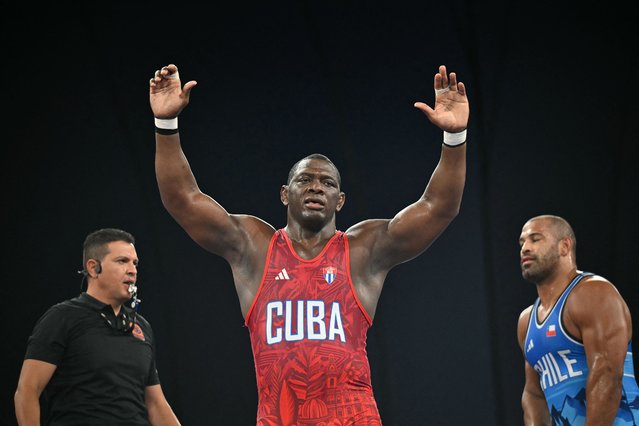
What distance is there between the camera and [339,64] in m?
5.23

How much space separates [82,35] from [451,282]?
2.87 metres

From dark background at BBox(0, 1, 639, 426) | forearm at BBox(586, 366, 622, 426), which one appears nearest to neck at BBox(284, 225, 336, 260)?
forearm at BBox(586, 366, 622, 426)

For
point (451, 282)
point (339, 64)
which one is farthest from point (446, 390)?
point (339, 64)

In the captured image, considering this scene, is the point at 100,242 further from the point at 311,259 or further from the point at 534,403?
the point at 534,403

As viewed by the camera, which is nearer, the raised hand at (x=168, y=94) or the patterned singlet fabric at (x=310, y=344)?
the patterned singlet fabric at (x=310, y=344)

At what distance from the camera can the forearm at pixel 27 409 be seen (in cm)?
285

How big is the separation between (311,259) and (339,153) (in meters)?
2.61

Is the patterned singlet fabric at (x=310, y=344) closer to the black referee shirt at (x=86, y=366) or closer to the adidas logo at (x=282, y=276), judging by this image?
the adidas logo at (x=282, y=276)

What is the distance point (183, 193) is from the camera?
8.43ft

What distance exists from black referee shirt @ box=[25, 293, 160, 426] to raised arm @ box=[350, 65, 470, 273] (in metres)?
1.20

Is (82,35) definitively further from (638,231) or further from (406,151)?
(638,231)

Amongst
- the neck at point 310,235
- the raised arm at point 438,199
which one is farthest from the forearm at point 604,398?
the neck at point 310,235

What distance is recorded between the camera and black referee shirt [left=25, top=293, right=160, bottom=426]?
298 cm

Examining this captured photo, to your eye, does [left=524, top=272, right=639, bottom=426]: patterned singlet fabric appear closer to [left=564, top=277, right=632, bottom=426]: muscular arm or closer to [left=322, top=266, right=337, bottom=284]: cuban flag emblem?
[left=564, top=277, right=632, bottom=426]: muscular arm
